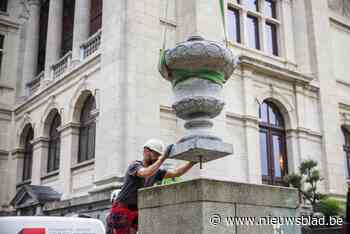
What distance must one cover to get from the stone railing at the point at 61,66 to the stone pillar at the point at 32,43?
2.97 m

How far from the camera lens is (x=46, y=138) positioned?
20.7 meters

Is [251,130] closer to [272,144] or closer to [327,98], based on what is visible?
[272,144]

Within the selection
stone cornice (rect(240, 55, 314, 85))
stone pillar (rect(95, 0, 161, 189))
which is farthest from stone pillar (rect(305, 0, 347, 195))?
stone pillar (rect(95, 0, 161, 189))

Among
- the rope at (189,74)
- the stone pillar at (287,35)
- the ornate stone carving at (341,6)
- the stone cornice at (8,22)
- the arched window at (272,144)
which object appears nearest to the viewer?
the rope at (189,74)

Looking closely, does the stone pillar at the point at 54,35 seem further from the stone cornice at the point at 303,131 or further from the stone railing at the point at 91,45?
the stone cornice at the point at 303,131

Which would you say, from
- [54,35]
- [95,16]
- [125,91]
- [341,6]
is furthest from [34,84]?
[341,6]

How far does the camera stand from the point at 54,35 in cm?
2186

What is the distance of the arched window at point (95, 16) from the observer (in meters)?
19.3

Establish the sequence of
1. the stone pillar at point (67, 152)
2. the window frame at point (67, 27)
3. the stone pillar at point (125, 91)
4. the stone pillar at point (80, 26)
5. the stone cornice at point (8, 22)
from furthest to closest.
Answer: the stone cornice at point (8, 22)
the window frame at point (67, 27)
the stone pillar at point (80, 26)
the stone pillar at point (67, 152)
the stone pillar at point (125, 91)

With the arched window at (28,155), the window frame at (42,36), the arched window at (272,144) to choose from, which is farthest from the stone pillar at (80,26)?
the arched window at (272,144)

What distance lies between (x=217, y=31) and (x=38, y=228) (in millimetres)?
12970

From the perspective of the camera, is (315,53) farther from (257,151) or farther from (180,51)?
(180,51)

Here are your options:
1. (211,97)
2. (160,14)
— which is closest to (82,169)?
(160,14)

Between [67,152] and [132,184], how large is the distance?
12.9 m
